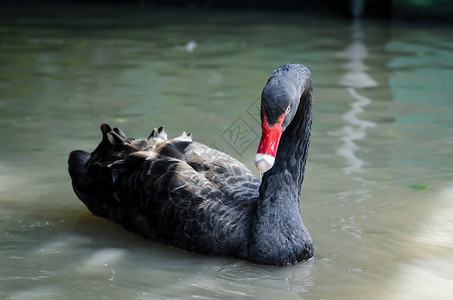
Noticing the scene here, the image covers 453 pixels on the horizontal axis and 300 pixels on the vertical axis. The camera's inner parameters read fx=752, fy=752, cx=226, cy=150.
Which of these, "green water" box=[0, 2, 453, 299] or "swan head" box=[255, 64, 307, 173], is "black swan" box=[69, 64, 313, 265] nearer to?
"swan head" box=[255, 64, 307, 173]

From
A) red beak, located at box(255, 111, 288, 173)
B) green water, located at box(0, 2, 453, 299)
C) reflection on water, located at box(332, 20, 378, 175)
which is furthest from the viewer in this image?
reflection on water, located at box(332, 20, 378, 175)

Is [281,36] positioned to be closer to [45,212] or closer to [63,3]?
[63,3]

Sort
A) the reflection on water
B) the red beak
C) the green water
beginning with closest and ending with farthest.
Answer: the red beak
the green water
the reflection on water

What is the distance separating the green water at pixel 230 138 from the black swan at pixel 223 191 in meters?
0.11

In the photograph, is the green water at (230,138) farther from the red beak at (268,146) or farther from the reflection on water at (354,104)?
the red beak at (268,146)

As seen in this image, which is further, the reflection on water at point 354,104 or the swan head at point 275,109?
the reflection on water at point 354,104

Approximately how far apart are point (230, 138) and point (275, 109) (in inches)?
112

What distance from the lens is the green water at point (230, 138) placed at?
154 inches

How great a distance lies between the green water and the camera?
3900 millimetres

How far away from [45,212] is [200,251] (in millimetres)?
1244

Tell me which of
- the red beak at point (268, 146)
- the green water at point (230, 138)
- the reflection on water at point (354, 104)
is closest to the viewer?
the red beak at point (268, 146)

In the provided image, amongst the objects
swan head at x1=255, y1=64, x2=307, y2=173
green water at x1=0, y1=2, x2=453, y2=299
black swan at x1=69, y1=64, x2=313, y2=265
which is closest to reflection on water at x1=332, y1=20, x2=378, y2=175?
green water at x1=0, y1=2, x2=453, y2=299

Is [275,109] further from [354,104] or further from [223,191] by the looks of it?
[354,104]

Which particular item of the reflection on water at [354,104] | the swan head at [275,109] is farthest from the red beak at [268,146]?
the reflection on water at [354,104]
